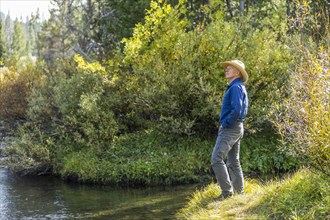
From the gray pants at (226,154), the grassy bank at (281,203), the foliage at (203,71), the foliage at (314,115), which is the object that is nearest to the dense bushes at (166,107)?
the foliage at (203,71)

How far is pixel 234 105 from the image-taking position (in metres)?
6.42

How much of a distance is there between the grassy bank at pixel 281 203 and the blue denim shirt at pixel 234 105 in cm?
116

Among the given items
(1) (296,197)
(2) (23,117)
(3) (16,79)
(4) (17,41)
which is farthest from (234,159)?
(4) (17,41)

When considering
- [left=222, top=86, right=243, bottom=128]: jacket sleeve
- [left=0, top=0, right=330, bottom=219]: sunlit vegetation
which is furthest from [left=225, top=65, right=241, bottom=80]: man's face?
[left=0, top=0, right=330, bottom=219]: sunlit vegetation

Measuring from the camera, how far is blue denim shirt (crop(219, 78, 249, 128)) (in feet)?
21.1

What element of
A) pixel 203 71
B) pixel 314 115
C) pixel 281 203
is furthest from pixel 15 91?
pixel 314 115

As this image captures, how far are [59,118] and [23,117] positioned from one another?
3630 mm

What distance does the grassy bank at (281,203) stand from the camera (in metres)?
5.43

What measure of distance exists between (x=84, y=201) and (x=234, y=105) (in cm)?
512

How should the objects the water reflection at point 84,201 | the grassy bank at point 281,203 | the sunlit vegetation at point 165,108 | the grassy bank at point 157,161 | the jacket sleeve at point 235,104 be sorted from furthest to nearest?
the sunlit vegetation at point 165,108
the grassy bank at point 157,161
the water reflection at point 84,201
the jacket sleeve at point 235,104
the grassy bank at point 281,203

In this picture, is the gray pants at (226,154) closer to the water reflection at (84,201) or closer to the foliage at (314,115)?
the foliage at (314,115)

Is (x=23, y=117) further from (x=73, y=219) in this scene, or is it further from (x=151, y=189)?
(x=73, y=219)

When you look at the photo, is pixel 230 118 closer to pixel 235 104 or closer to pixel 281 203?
pixel 235 104

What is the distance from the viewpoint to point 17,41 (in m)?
71.5
